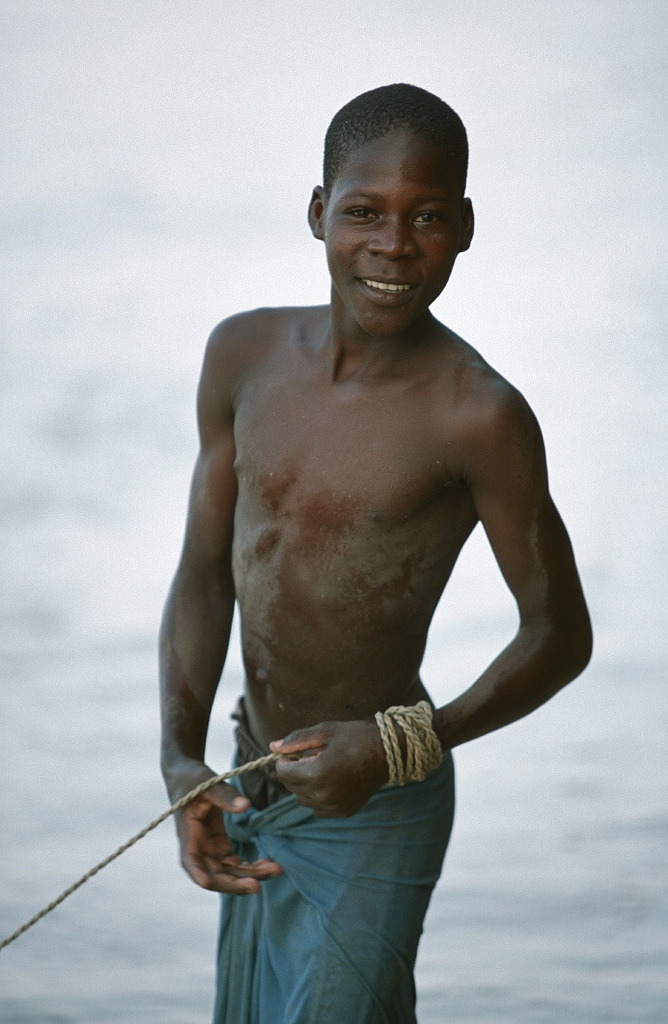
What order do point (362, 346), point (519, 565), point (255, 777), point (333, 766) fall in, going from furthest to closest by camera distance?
1. point (255, 777)
2. point (362, 346)
3. point (519, 565)
4. point (333, 766)

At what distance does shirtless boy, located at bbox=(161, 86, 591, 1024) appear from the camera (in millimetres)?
2039

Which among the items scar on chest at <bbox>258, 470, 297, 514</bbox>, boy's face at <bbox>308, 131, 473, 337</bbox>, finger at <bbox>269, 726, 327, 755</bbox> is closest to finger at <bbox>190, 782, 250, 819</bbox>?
finger at <bbox>269, 726, 327, 755</bbox>

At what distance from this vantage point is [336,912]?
214 centimetres

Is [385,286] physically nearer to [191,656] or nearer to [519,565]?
[519,565]

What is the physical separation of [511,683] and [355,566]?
0.24 meters

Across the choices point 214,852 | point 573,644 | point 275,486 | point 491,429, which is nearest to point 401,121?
point 491,429

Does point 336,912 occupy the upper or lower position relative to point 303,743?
lower

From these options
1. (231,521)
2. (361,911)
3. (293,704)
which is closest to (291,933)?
(361,911)

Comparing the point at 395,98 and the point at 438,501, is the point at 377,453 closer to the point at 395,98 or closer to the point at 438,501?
the point at 438,501

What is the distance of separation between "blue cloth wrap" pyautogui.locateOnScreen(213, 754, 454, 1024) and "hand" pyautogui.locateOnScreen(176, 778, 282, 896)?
68 mm

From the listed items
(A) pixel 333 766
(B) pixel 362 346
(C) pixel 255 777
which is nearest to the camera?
(A) pixel 333 766

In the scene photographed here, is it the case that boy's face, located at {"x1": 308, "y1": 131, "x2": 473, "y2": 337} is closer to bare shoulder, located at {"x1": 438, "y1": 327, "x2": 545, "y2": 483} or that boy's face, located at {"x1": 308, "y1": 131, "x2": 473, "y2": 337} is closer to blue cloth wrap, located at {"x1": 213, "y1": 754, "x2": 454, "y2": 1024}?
bare shoulder, located at {"x1": 438, "y1": 327, "x2": 545, "y2": 483}

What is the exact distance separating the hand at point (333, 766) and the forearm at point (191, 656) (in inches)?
12.7

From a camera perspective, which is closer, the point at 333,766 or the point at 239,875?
the point at 333,766
